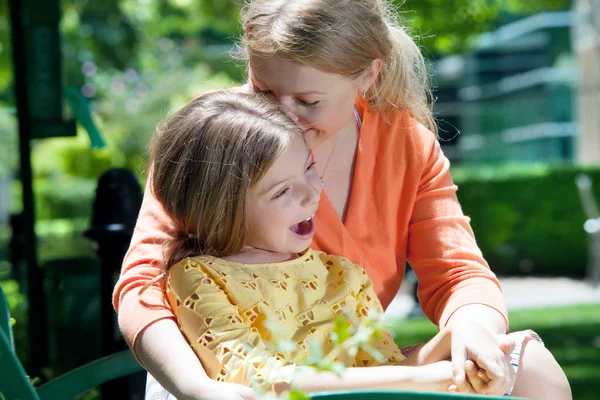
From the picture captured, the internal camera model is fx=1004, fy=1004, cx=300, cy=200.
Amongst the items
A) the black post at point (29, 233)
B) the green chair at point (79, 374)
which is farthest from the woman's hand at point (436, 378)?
the black post at point (29, 233)

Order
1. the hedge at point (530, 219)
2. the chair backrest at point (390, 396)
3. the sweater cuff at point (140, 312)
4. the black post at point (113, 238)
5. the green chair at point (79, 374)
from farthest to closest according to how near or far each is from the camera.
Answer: the hedge at point (530, 219) → the black post at point (113, 238) → the green chair at point (79, 374) → the sweater cuff at point (140, 312) → the chair backrest at point (390, 396)

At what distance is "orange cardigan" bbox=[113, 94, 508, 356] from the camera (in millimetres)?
2281

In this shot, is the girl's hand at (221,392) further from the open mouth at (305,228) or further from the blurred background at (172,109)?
the blurred background at (172,109)

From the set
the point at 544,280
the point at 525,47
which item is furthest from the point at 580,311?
the point at 525,47

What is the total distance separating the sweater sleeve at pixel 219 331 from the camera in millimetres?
1744

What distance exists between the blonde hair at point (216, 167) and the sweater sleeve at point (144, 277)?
5 centimetres

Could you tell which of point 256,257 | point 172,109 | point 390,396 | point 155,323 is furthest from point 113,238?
point 390,396

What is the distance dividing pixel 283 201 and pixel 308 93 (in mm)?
260

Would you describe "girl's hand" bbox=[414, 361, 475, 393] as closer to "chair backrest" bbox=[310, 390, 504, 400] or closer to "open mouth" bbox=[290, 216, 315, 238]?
"open mouth" bbox=[290, 216, 315, 238]

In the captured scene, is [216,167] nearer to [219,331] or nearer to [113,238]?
[219,331]

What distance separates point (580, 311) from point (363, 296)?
804 centimetres

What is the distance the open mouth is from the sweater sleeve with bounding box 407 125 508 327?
352mm

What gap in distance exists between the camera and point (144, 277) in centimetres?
205

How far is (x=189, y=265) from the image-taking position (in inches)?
76.5
